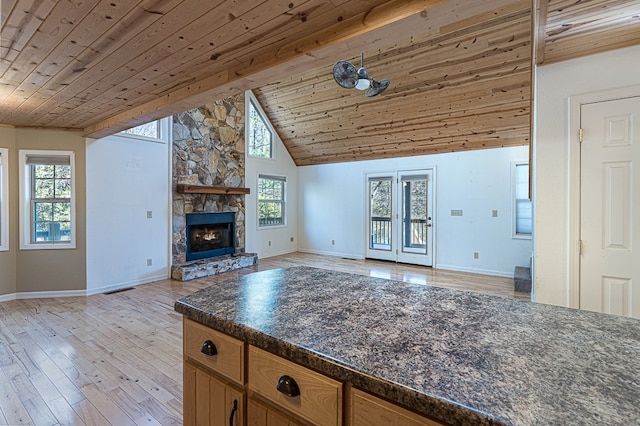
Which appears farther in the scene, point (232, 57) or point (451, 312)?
point (232, 57)

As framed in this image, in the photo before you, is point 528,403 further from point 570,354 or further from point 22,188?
point 22,188

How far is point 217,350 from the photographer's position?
1197mm

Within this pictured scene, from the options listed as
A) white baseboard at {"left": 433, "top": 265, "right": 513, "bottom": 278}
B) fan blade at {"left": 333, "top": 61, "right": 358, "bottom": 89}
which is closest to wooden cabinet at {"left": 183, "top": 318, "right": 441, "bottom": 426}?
fan blade at {"left": 333, "top": 61, "right": 358, "bottom": 89}

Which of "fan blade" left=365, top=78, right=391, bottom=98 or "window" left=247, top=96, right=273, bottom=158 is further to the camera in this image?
"window" left=247, top=96, right=273, bottom=158

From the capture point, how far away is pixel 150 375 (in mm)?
2494

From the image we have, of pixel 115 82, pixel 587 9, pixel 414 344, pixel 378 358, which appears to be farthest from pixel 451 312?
pixel 115 82

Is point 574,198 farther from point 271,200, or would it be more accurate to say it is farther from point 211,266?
point 271,200

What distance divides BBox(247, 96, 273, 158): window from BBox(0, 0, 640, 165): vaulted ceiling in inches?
127

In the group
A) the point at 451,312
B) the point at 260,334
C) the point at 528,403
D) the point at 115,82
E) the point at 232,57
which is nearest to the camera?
the point at 528,403

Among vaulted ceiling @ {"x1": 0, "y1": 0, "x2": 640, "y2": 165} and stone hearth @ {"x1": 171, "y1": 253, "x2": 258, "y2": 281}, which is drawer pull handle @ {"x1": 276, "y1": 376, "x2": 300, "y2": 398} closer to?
vaulted ceiling @ {"x1": 0, "y1": 0, "x2": 640, "y2": 165}

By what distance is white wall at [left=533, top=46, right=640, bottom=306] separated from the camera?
224cm

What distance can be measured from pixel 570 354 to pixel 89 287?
564 cm

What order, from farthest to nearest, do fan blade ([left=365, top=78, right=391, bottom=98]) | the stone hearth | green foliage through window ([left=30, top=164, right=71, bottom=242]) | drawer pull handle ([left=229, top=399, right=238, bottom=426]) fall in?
the stone hearth → green foliage through window ([left=30, top=164, right=71, bottom=242]) → fan blade ([left=365, top=78, right=391, bottom=98]) → drawer pull handle ([left=229, top=399, right=238, bottom=426])

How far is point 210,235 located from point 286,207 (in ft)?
7.89
